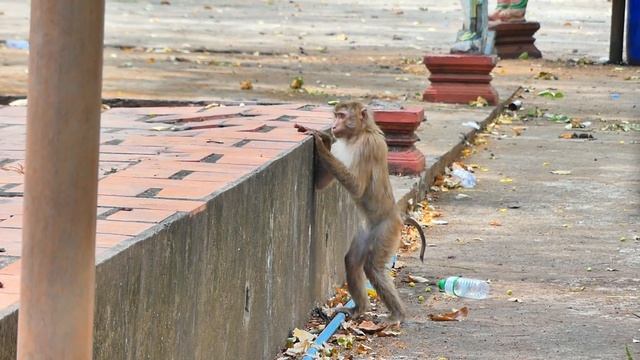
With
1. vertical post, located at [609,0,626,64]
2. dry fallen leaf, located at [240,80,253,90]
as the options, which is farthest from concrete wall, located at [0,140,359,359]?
vertical post, located at [609,0,626,64]

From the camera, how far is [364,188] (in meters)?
6.07

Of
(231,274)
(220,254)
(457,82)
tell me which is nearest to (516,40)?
(457,82)

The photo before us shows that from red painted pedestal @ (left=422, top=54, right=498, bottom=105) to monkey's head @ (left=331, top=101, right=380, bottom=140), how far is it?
726 centimetres

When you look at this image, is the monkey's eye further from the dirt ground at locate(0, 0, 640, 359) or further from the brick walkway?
the dirt ground at locate(0, 0, 640, 359)

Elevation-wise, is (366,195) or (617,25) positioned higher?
(617,25)

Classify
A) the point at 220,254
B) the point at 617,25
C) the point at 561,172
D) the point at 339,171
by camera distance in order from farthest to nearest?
the point at 617,25, the point at 561,172, the point at 339,171, the point at 220,254

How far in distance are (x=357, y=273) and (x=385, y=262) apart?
0.14m

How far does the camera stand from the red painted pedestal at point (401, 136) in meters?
9.00

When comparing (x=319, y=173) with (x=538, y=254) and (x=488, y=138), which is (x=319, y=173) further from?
(x=488, y=138)

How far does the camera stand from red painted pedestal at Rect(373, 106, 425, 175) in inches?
354

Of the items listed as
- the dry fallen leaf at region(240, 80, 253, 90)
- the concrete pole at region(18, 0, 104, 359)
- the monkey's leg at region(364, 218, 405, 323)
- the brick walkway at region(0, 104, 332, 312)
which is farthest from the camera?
the dry fallen leaf at region(240, 80, 253, 90)

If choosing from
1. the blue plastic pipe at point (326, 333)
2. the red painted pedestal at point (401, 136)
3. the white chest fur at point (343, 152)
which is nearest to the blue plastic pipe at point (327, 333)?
the blue plastic pipe at point (326, 333)

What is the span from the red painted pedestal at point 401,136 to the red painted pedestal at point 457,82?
420cm

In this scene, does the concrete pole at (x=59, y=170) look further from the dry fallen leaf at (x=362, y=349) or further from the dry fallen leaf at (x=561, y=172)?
the dry fallen leaf at (x=561, y=172)
